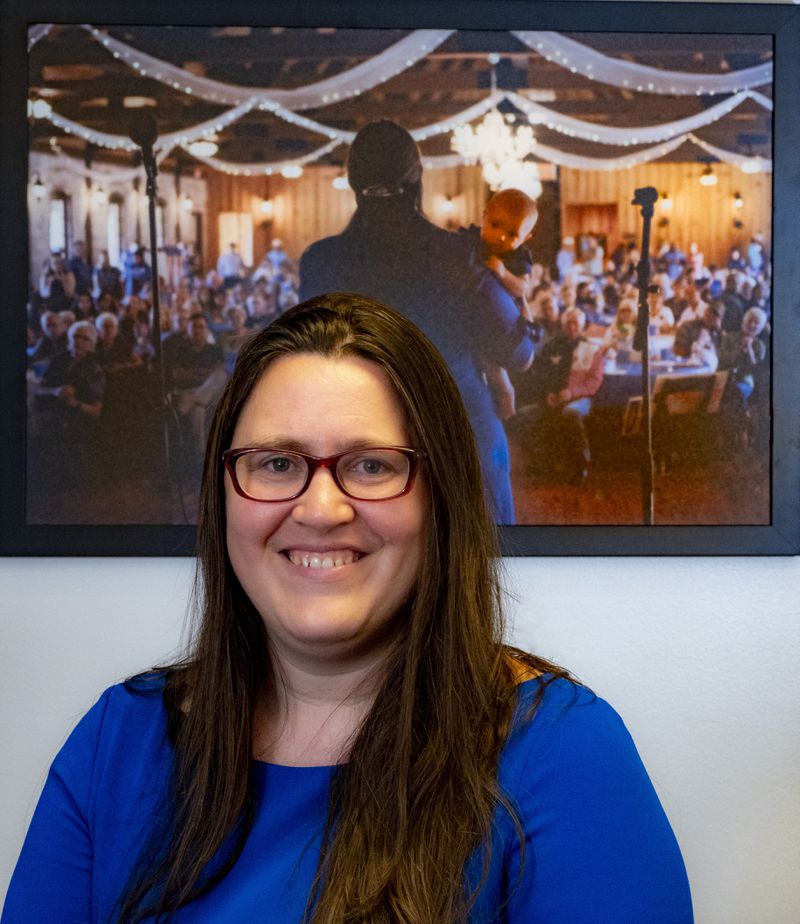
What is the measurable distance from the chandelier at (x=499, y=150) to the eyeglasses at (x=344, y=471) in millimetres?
1256

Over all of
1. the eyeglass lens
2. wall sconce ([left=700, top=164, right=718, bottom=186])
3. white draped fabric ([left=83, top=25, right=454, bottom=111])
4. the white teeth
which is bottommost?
the white teeth

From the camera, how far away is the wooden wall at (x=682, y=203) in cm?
212

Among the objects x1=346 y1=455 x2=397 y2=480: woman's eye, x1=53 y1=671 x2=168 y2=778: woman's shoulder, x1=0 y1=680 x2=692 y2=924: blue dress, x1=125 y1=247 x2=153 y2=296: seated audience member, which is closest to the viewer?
x1=0 y1=680 x2=692 y2=924: blue dress

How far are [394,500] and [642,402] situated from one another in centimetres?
124

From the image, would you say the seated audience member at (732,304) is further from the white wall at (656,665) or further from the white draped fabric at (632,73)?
the white wall at (656,665)

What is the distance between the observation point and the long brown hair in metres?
0.95

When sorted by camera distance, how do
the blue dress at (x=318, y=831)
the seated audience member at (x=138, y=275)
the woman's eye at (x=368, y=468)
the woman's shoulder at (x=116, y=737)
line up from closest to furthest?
the blue dress at (x=318, y=831), the woman's eye at (x=368, y=468), the woman's shoulder at (x=116, y=737), the seated audience member at (x=138, y=275)

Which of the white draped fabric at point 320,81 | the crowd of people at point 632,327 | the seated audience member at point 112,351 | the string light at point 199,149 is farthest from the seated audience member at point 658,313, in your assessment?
the seated audience member at point 112,351

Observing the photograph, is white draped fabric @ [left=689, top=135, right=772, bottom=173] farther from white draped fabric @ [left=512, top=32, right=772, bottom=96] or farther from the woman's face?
the woman's face

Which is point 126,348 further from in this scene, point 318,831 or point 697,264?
point 318,831

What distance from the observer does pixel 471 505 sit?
104 cm

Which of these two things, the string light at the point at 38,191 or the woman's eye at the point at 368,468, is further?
the string light at the point at 38,191

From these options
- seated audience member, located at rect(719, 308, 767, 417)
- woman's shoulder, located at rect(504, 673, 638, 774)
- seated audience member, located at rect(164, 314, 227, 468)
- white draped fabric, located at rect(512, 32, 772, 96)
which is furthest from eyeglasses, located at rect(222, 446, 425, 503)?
white draped fabric, located at rect(512, 32, 772, 96)

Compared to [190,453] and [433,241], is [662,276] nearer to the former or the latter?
[433,241]
